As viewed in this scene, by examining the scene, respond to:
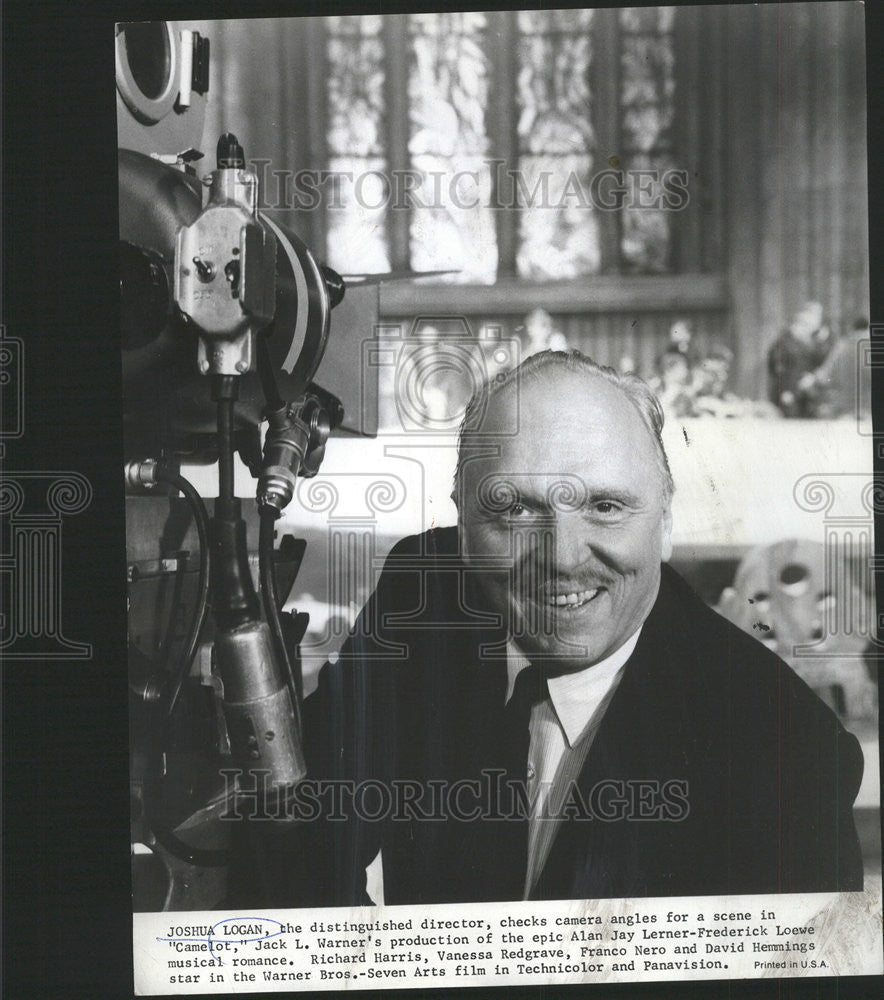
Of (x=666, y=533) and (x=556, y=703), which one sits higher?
(x=666, y=533)

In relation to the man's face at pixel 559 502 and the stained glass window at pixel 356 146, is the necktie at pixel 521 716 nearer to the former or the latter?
the man's face at pixel 559 502

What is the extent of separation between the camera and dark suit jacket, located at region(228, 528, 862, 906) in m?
1.45

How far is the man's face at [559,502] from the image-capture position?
144 cm

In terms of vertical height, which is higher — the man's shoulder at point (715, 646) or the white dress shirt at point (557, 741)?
the man's shoulder at point (715, 646)

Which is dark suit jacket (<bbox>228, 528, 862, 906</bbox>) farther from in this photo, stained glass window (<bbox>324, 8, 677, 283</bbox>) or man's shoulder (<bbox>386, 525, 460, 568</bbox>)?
stained glass window (<bbox>324, 8, 677, 283</bbox>)

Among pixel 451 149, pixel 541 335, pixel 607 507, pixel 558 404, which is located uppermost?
pixel 451 149

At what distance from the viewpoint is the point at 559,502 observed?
1443mm

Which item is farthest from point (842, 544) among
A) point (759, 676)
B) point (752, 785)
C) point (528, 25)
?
point (528, 25)

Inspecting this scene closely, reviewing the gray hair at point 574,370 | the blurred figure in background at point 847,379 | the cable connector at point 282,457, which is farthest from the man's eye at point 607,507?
the cable connector at point 282,457

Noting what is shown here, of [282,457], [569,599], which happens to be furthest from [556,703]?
[282,457]

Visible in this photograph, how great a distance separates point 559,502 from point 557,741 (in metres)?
0.36

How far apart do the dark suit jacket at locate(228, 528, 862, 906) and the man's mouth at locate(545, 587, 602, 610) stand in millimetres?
89

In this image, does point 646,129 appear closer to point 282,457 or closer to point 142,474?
point 282,457

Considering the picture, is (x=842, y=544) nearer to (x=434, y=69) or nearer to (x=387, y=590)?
(x=387, y=590)
